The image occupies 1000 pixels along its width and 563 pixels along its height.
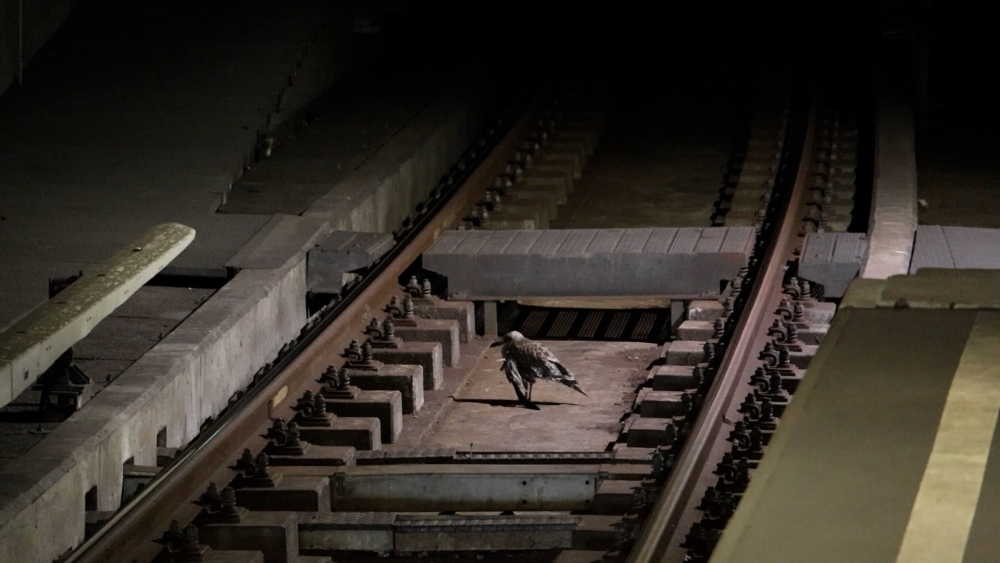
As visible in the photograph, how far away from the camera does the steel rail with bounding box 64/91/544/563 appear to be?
5336 mm

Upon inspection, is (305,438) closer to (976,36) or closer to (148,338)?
(148,338)

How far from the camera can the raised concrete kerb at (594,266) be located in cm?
864

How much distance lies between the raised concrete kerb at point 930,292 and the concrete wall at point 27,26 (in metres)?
8.76

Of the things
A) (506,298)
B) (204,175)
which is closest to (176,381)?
(506,298)

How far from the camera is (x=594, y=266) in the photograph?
8.75 metres

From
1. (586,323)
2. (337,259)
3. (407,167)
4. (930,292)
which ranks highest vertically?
(407,167)

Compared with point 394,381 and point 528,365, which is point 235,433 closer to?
point 394,381

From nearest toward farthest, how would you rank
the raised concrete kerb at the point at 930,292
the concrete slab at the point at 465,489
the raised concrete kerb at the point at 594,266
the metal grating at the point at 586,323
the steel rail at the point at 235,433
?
the raised concrete kerb at the point at 930,292
the steel rail at the point at 235,433
the concrete slab at the point at 465,489
the raised concrete kerb at the point at 594,266
the metal grating at the point at 586,323

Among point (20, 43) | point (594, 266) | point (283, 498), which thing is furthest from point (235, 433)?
point (20, 43)

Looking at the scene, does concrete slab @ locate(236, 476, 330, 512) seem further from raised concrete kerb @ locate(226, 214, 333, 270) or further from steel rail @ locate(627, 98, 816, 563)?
raised concrete kerb @ locate(226, 214, 333, 270)

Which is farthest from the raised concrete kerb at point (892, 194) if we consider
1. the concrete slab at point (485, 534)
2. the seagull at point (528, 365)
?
the concrete slab at point (485, 534)

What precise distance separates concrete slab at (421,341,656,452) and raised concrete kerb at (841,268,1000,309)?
115 inches

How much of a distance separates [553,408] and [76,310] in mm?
2309

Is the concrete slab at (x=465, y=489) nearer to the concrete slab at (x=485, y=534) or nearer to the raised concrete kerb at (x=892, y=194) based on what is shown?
the concrete slab at (x=485, y=534)
